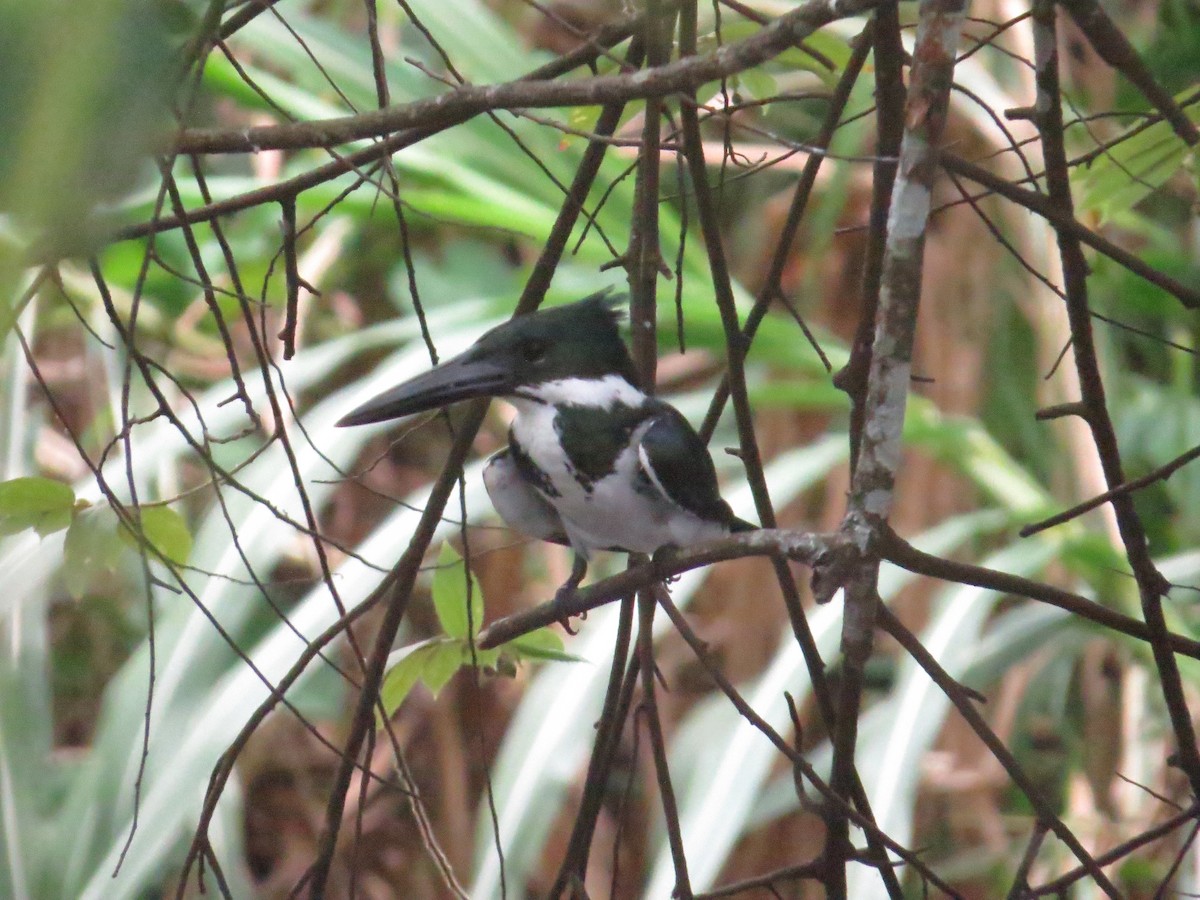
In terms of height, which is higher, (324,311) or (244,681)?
(324,311)

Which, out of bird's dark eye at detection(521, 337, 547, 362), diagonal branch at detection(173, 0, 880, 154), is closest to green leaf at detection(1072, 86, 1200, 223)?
diagonal branch at detection(173, 0, 880, 154)

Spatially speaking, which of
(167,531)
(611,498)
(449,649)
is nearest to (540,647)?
(449,649)

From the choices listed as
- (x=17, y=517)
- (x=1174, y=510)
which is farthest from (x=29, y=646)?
(x=1174, y=510)

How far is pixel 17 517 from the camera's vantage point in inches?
47.4

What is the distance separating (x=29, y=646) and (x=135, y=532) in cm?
131

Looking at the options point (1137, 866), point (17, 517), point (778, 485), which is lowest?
point (1137, 866)

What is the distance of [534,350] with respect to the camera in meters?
1.56

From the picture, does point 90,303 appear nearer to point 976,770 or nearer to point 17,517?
point 17,517

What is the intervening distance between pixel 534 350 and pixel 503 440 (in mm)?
1962

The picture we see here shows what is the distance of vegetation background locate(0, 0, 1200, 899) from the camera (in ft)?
3.82

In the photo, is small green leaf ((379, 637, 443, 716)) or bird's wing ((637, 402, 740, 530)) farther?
bird's wing ((637, 402, 740, 530))

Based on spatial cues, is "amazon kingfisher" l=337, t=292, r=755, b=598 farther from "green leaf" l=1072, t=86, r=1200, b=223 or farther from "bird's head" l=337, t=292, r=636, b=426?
"green leaf" l=1072, t=86, r=1200, b=223

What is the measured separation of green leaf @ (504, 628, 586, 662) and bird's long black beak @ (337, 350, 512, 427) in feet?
0.89

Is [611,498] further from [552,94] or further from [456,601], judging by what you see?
[552,94]
